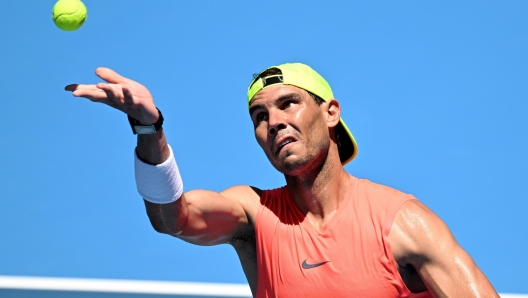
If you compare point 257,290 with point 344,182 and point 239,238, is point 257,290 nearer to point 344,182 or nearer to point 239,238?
point 239,238

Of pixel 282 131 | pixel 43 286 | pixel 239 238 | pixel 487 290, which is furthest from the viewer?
pixel 43 286

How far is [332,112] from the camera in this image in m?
4.52

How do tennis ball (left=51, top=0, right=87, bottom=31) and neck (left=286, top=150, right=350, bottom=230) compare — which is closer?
tennis ball (left=51, top=0, right=87, bottom=31)

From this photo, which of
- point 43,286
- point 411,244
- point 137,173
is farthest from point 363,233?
point 43,286

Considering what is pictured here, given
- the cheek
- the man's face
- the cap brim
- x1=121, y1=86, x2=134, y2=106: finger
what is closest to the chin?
the man's face

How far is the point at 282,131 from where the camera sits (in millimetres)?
4215

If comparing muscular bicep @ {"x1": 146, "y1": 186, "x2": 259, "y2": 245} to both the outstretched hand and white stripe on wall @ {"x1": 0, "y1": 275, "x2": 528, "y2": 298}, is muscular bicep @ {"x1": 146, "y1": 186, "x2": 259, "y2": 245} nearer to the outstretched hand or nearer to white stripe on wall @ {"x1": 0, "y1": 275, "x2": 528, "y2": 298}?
the outstretched hand

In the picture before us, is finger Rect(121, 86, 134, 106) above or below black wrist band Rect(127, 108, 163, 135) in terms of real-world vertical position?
above

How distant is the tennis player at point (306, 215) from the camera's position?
3.93m

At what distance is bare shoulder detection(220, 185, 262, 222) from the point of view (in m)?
4.40

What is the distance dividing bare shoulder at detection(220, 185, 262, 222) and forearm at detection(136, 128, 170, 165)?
1.91 feet

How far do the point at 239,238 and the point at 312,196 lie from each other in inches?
16.7

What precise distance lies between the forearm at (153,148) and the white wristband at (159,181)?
0.08ft

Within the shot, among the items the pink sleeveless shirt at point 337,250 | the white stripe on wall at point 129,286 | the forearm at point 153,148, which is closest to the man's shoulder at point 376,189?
the pink sleeveless shirt at point 337,250
